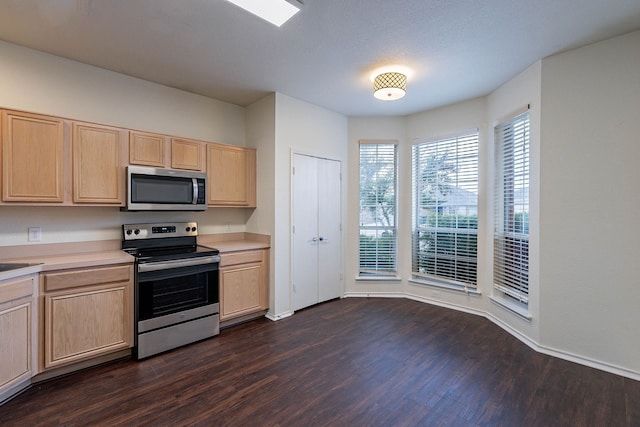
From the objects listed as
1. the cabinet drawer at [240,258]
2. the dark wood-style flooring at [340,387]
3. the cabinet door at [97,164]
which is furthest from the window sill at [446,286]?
the cabinet door at [97,164]

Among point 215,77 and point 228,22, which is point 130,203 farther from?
point 228,22

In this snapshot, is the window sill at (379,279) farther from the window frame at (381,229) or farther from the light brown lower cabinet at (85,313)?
the light brown lower cabinet at (85,313)

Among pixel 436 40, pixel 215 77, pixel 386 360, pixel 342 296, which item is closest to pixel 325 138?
pixel 215 77

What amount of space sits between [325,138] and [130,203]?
Result: 2494 mm

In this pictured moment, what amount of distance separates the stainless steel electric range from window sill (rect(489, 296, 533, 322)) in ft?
10.4

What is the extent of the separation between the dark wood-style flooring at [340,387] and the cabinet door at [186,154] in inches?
73.8

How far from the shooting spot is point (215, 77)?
313cm

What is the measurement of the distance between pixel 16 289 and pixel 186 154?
1.80 m

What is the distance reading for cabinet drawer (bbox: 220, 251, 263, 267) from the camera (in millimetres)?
3256

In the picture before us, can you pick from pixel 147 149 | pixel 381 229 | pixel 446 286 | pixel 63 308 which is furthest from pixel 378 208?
pixel 63 308

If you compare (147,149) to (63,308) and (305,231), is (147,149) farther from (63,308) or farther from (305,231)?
(305,231)

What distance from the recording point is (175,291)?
9.36ft

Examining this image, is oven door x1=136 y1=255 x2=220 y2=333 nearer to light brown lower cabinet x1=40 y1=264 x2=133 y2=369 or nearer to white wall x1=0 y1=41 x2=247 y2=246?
light brown lower cabinet x1=40 y1=264 x2=133 y2=369

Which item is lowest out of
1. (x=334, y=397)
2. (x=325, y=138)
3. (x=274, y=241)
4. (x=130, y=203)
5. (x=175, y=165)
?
(x=334, y=397)
